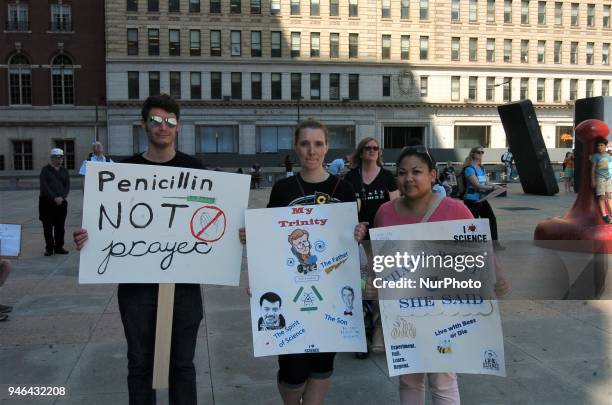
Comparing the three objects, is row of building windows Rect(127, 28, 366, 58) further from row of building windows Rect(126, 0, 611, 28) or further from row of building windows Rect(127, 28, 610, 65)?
row of building windows Rect(126, 0, 611, 28)

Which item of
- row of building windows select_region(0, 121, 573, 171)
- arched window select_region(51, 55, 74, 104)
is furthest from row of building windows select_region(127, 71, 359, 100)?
arched window select_region(51, 55, 74, 104)

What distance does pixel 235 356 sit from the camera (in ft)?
16.3

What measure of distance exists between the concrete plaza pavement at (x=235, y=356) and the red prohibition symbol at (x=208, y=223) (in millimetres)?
1383

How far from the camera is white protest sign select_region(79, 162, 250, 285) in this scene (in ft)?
11.0

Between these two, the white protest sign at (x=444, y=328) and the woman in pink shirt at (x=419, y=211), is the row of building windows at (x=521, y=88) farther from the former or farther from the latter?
the white protest sign at (x=444, y=328)

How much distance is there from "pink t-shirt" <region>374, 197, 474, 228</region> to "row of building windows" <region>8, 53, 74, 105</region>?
2133 inches

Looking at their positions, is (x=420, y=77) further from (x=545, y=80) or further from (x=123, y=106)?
(x=123, y=106)

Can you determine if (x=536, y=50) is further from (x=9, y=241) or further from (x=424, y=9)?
(x=9, y=241)

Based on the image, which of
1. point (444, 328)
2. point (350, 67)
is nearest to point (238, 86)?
point (350, 67)

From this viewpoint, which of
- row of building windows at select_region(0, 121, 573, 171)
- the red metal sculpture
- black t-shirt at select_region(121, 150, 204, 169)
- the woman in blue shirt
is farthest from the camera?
row of building windows at select_region(0, 121, 573, 171)

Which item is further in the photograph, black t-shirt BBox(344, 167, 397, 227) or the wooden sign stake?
black t-shirt BBox(344, 167, 397, 227)

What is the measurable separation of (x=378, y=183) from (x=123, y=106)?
50216mm

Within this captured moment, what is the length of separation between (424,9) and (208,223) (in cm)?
5787

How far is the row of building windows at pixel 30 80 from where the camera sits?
5078cm
